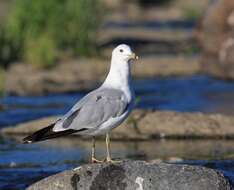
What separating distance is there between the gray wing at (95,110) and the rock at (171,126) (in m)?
4.85

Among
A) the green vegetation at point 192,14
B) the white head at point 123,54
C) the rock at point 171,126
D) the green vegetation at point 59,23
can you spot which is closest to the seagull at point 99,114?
the white head at point 123,54

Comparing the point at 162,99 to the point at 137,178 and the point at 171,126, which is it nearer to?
the point at 171,126

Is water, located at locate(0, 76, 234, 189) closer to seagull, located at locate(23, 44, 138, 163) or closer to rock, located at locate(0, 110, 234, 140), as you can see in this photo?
rock, located at locate(0, 110, 234, 140)

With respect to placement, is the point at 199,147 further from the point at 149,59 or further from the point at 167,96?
the point at 149,59

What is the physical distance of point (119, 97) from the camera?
1058 cm

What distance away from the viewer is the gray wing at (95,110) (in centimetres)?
1039

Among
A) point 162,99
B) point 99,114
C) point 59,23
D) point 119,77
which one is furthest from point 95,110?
point 59,23

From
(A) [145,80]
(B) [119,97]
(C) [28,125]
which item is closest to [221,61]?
(A) [145,80]

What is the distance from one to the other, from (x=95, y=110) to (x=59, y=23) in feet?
56.0

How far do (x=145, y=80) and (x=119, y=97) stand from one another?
13.5 meters

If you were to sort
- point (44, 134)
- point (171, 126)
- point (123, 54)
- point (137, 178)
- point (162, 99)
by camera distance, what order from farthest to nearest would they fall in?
point (162, 99), point (171, 126), point (123, 54), point (44, 134), point (137, 178)

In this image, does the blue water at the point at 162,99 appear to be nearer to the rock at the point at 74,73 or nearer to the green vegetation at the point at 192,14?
the rock at the point at 74,73

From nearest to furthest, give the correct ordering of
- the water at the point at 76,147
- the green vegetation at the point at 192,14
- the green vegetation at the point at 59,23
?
the water at the point at 76,147, the green vegetation at the point at 59,23, the green vegetation at the point at 192,14

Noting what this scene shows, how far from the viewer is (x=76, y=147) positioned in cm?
1506
